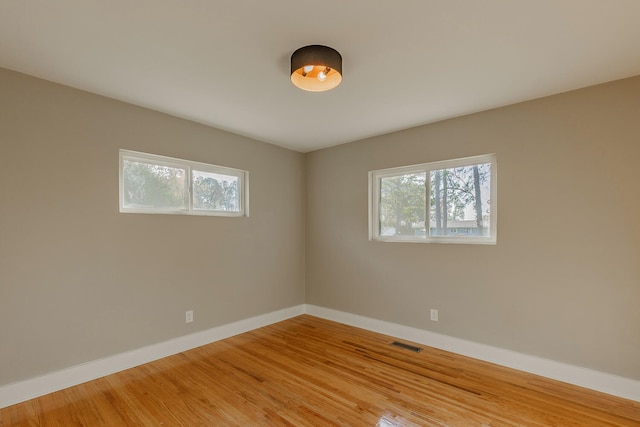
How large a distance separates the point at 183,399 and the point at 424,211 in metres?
3.00

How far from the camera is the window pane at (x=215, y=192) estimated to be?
3527 millimetres

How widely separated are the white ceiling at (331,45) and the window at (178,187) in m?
0.62

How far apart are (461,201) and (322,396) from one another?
2.38 meters

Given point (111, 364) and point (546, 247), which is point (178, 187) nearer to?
point (111, 364)

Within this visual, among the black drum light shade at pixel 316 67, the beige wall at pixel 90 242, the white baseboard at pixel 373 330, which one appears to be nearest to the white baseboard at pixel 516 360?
the white baseboard at pixel 373 330

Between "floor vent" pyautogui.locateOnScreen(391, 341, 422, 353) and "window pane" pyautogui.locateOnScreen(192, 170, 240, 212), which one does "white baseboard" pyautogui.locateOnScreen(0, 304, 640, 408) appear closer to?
"floor vent" pyautogui.locateOnScreen(391, 341, 422, 353)

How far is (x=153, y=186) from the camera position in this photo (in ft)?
10.3

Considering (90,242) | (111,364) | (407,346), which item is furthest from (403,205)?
(111,364)

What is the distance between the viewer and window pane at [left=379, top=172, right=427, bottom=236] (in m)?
3.61

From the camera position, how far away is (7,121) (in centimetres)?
229

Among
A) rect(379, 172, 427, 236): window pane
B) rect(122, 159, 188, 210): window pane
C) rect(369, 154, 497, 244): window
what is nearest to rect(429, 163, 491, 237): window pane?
rect(369, 154, 497, 244): window

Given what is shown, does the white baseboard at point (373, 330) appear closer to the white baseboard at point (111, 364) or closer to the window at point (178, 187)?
the white baseboard at point (111, 364)

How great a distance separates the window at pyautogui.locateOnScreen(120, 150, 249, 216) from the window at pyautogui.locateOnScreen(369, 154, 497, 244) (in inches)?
72.1

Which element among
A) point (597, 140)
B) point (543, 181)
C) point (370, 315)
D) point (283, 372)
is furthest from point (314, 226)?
point (597, 140)
